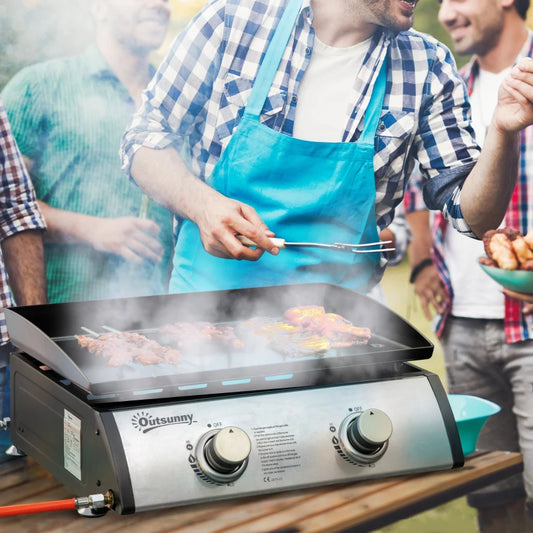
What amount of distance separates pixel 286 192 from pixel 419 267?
52 cm

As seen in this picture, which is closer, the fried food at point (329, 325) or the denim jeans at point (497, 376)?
the fried food at point (329, 325)

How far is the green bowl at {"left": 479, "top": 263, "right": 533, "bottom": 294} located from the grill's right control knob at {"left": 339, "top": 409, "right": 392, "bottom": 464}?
80 cm

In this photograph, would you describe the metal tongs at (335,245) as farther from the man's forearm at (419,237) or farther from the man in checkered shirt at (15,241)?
the man in checkered shirt at (15,241)

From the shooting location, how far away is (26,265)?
1.75 m

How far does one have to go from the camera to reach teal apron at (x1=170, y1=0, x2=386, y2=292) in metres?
1.81

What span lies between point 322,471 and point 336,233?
74 centimetres

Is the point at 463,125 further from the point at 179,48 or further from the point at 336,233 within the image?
the point at 179,48

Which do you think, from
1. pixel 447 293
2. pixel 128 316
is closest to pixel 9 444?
pixel 128 316

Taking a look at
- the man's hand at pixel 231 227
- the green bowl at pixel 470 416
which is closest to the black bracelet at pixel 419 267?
the green bowl at pixel 470 416

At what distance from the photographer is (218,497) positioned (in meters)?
1.21

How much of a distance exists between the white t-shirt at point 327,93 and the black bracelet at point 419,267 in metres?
0.48

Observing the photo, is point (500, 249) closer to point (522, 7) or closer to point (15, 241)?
point (522, 7)

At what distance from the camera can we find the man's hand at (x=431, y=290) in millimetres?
2115

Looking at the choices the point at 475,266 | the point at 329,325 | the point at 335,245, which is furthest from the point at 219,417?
the point at 475,266
